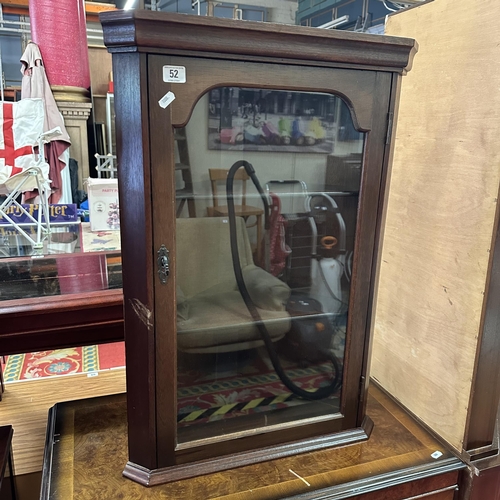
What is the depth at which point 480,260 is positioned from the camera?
2.80ft

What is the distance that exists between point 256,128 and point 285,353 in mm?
449

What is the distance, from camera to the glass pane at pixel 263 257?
2.51ft

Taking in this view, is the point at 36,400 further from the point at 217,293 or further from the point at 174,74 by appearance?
the point at 174,74

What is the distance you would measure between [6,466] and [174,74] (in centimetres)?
109

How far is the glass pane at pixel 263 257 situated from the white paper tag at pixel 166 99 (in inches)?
2.0

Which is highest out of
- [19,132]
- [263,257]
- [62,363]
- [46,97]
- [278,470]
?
[46,97]

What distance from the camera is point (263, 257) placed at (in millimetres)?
860

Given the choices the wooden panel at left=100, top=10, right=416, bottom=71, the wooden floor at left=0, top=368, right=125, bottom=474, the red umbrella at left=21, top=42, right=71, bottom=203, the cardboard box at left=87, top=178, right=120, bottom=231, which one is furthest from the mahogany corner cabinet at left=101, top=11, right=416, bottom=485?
the red umbrella at left=21, top=42, right=71, bottom=203

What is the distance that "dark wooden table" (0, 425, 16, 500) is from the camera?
1.04m

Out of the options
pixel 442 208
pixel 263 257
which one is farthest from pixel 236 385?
pixel 442 208

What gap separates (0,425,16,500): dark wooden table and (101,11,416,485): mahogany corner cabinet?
1.35 ft

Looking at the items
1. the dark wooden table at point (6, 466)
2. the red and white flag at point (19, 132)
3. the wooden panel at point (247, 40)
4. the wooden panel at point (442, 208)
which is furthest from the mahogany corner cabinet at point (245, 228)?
the red and white flag at point (19, 132)

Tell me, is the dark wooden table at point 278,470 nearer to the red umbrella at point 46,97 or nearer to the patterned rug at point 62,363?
the patterned rug at point 62,363

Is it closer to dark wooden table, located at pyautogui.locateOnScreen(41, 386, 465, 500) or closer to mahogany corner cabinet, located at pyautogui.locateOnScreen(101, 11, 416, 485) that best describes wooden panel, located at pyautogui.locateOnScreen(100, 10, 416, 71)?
mahogany corner cabinet, located at pyautogui.locateOnScreen(101, 11, 416, 485)
